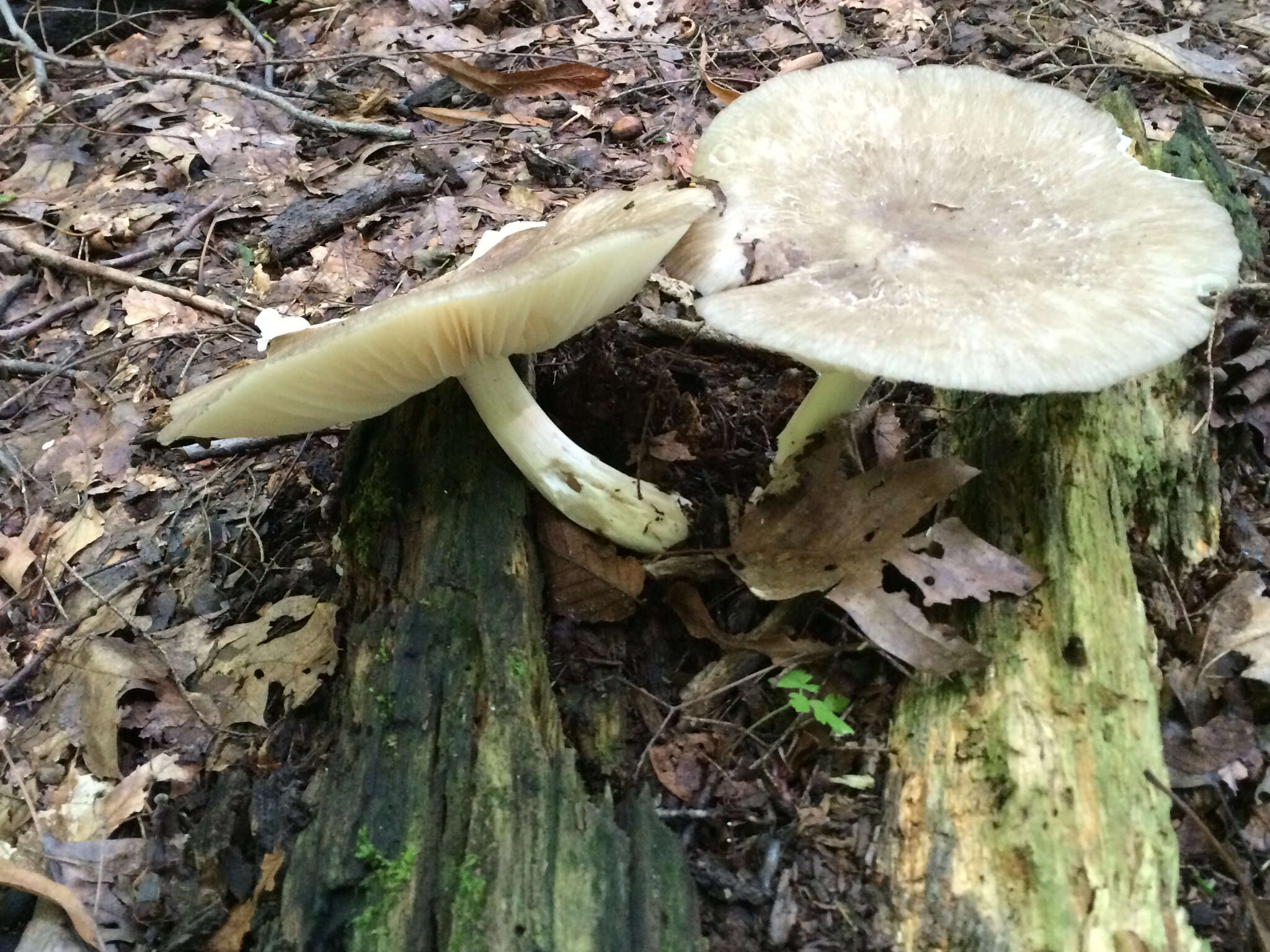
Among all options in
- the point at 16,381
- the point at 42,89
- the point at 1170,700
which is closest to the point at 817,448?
the point at 1170,700

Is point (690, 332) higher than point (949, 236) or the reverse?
the reverse

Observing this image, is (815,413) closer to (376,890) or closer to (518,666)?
(518,666)

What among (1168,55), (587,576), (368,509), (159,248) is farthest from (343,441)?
(1168,55)

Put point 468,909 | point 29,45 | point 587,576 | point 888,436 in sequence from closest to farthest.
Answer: point 468,909 < point 587,576 < point 888,436 < point 29,45

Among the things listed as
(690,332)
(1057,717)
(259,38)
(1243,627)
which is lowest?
(1243,627)

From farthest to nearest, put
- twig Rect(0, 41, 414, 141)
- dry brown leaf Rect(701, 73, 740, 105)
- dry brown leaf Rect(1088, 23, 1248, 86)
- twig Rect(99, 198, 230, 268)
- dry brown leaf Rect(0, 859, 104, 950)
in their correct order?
twig Rect(0, 41, 414, 141) < dry brown leaf Rect(701, 73, 740, 105) < dry brown leaf Rect(1088, 23, 1248, 86) < twig Rect(99, 198, 230, 268) < dry brown leaf Rect(0, 859, 104, 950)

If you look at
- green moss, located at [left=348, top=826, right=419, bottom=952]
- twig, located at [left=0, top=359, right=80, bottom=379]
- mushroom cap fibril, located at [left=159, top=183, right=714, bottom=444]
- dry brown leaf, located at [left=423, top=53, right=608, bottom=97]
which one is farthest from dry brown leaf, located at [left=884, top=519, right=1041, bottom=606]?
dry brown leaf, located at [left=423, top=53, right=608, bottom=97]

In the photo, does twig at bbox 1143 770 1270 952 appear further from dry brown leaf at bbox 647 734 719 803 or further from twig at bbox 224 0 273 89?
twig at bbox 224 0 273 89

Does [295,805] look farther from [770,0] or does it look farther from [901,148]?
[770,0]
